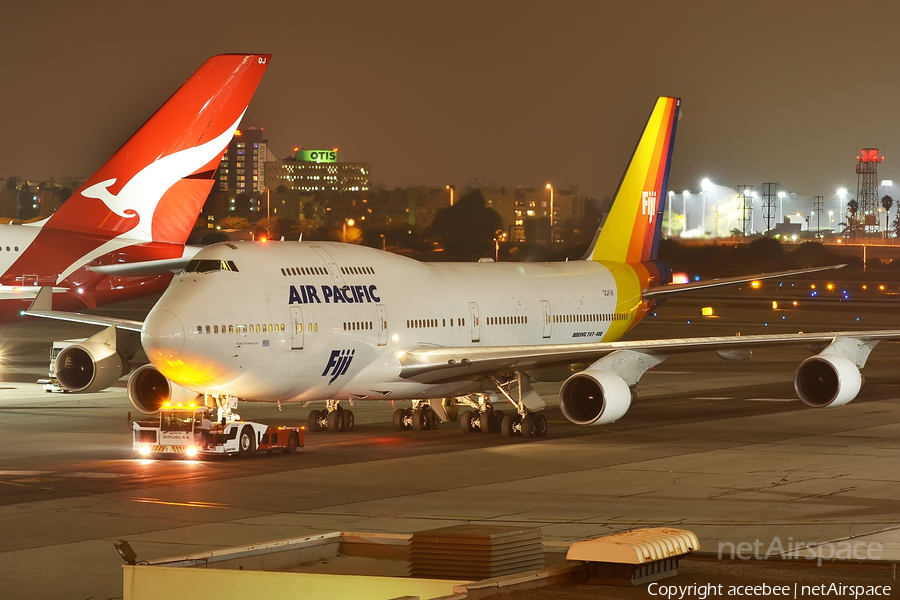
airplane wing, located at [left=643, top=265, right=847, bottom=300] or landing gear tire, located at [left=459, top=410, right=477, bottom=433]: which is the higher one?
airplane wing, located at [left=643, top=265, right=847, bottom=300]

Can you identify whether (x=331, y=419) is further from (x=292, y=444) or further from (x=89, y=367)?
(x=89, y=367)

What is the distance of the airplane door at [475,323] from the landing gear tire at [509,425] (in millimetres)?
2633

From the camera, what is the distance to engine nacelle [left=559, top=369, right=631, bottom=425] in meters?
28.8

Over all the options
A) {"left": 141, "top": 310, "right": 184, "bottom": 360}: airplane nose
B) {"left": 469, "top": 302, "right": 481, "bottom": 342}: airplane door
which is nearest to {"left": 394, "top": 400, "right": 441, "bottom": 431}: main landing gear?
{"left": 469, "top": 302, "right": 481, "bottom": 342}: airplane door

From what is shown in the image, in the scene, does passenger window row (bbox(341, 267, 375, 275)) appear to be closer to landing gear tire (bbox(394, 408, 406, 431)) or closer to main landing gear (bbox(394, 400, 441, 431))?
main landing gear (bbox(394, 400, 441, 431))

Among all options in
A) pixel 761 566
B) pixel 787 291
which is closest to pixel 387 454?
pixel 761 566

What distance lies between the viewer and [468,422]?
31797mm

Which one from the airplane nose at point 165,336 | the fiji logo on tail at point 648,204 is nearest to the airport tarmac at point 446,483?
the airplane nose at point 165,336

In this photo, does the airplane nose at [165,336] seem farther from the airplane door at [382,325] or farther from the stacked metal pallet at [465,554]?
the stacked metal pallet at [465,554]

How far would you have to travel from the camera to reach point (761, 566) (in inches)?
477

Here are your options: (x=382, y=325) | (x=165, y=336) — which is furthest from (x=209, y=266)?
(x=382, y=325)

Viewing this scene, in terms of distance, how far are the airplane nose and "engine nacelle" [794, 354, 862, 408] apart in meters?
15.8

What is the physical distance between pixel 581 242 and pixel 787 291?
121ft

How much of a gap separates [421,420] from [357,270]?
5017 millimetres
